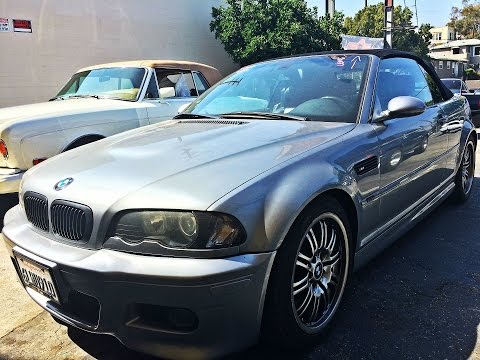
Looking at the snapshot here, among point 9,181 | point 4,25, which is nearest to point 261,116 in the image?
point 9,181

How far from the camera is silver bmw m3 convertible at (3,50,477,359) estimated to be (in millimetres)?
1879

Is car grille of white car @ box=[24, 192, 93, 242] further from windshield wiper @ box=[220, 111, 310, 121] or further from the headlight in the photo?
windshield wiper @ box=[220, 111, 310, 121]

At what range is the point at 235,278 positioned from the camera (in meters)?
1.85

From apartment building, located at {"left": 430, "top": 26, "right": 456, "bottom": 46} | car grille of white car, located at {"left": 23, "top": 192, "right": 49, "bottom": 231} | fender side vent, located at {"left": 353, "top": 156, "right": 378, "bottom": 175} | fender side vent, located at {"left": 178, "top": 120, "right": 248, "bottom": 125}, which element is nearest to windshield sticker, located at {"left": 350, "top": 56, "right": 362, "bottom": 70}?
fender side vent, located at {"left": 353, "top": 156, "right": 378, "bottom": 175}

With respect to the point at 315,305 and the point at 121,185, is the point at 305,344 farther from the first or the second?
the point at 121,185

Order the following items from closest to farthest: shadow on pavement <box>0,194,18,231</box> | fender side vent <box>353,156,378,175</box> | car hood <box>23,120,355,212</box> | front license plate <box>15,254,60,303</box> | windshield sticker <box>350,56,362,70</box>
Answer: car hood <box>23,120,355,212</box>, front license plate <box>15,254,60,303</box>, fender side vent <box>353,156,378,175</box>, windshield sticker <box>350,56,362,70</box>, shadow on pavement <box>0,194,18,231</box>

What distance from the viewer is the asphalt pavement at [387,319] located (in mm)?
2367

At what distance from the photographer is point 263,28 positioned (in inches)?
666

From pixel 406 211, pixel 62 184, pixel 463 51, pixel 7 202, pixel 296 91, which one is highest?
pixel 296 91

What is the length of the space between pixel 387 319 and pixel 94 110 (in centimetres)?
378

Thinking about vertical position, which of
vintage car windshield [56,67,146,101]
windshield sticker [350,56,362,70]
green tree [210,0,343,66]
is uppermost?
green tree [210,0,343,66]

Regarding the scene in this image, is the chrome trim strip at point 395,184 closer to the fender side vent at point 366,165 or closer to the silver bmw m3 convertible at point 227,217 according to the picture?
the silver bmw m3 convertible at point 227,217

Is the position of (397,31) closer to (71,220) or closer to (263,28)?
(263,28)

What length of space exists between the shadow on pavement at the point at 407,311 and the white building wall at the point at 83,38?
10.8 meters
